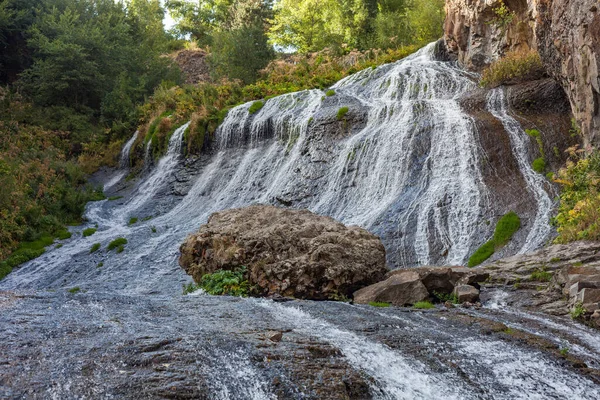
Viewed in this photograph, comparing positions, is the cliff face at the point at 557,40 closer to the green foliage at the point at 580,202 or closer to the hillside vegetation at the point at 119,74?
the green foliage at the point at 580,202

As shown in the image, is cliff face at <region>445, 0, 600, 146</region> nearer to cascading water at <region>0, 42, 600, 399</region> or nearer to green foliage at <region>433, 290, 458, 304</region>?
cascading water at <region>0, 42, 600, 399</region>

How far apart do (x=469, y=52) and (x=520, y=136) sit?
302 inches

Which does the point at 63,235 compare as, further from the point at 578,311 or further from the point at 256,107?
the point at 578,311

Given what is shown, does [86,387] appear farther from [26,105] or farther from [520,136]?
[26,105]

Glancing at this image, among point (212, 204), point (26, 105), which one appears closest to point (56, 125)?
point (26, 105)

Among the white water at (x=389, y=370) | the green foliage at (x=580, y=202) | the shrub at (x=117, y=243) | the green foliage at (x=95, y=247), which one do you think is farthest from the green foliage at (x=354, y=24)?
the white water at (x=389, y=370)

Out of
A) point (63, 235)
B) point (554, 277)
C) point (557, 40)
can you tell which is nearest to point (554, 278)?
point (554, 277)

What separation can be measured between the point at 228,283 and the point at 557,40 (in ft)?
35.3

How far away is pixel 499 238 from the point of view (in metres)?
10.9

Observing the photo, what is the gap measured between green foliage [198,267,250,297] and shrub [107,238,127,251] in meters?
5.87

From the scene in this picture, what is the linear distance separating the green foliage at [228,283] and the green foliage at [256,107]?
1266cm

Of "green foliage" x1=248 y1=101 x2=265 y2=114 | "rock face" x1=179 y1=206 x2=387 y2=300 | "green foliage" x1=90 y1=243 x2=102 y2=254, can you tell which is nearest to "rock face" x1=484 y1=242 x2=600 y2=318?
"rock face" x1=179 y1=206 x2=387 y2=300

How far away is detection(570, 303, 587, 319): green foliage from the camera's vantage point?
21.6 ft

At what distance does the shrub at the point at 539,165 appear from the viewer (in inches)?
509
